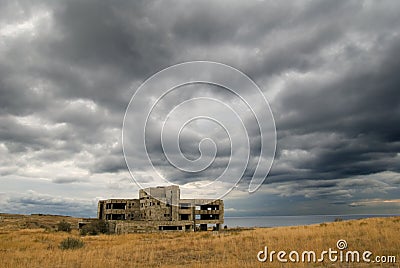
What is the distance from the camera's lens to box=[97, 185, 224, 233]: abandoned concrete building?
72188 mm

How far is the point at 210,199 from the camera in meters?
79.0

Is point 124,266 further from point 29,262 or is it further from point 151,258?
point 29,262

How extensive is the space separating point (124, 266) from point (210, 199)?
63.0 metres

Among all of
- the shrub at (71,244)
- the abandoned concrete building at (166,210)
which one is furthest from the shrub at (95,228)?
the shrub at (71,244)

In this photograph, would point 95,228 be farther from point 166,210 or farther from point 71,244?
point 71,244

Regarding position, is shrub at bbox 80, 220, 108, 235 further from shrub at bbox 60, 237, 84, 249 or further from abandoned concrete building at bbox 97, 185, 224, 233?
shrub at bbox 60, 237, 84, 249

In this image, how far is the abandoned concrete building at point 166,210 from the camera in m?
72.2

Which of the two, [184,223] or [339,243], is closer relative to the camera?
[339,243]

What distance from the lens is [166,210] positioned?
72562mm

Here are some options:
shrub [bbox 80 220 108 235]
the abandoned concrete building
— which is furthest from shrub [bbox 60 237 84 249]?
the abandoned concrete building

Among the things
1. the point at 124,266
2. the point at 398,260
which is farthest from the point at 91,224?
the point at 398,260

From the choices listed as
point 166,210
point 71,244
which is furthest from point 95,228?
point 71,244

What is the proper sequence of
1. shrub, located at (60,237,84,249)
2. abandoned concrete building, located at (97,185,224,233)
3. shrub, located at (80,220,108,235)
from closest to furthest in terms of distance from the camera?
shrub, located at (60,237,84,249) → shrub, located at (80,220,108,235) → abandoned concrete building, located at (97,185,224,233)

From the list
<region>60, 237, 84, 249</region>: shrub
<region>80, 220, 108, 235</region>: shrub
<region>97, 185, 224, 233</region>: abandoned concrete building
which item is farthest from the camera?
<region>97, 185, 224, 233</region>: abandoned concrete building
